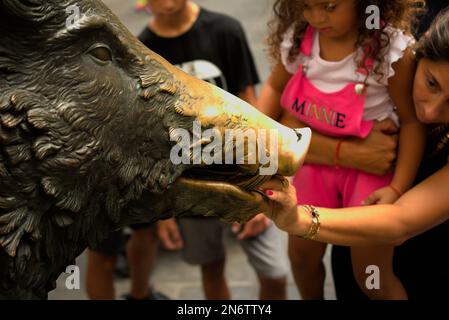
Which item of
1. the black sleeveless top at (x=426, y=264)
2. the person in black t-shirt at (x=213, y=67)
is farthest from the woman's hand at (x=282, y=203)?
the person in black t-shirt at (x=213, y=67)

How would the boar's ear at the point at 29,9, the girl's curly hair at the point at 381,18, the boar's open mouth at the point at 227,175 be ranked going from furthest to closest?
the girl's curly hair at the point at 381,18, the boar's open mouth at the point at 227,175, the boar's ear at the point at 29,9

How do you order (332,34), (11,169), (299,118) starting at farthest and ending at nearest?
1. (299,118)
2. (332,34)
3. (11,169)

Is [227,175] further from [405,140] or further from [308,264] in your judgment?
[308,264]

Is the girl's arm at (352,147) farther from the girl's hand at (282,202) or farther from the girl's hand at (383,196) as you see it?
the girl's hand at (282,202)

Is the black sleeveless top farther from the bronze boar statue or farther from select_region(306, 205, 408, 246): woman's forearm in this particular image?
the bronze boar statue

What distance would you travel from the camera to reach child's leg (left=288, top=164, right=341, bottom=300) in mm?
1196

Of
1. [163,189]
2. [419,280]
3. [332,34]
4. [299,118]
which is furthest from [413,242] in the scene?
[163,189]

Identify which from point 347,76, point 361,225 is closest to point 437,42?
point 347,76

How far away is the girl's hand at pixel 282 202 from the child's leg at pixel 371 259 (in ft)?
0.89

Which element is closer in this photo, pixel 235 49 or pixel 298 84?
pixel 298 84

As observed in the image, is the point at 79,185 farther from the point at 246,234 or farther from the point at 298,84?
the point at 246,234

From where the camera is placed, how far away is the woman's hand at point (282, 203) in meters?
0.78
